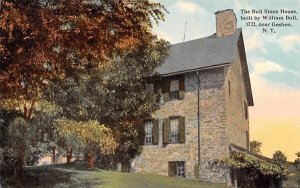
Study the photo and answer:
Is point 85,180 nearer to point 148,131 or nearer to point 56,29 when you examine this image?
point 56,29

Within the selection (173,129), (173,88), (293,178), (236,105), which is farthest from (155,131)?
(293,178)

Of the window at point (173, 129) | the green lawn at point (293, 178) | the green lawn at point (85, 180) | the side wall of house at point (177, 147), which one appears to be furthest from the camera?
the window at point (173, 129)

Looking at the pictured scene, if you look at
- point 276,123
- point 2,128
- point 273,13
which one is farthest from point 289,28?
point 2,128

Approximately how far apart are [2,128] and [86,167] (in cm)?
576

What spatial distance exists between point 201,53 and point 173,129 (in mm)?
2770

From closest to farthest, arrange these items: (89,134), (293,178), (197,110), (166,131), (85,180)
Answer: (85,180) → (89,134) → (293,178) → (197,110) → (166,131)

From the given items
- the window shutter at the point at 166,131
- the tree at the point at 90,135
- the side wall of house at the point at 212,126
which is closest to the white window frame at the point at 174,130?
the window shutter at the point at 166,131

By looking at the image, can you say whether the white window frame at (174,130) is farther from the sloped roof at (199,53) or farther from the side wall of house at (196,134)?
the sloped roof at (199,53)

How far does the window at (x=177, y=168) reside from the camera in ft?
52.4

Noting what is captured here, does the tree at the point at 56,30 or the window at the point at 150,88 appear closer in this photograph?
the tree at the point at 56,30

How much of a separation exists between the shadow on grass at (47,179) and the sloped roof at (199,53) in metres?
6.03

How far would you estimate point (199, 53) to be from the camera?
638 inches

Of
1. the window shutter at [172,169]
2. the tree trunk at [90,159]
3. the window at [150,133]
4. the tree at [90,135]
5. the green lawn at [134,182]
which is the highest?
the window at [150,133]

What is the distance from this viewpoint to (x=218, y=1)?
8.69m
